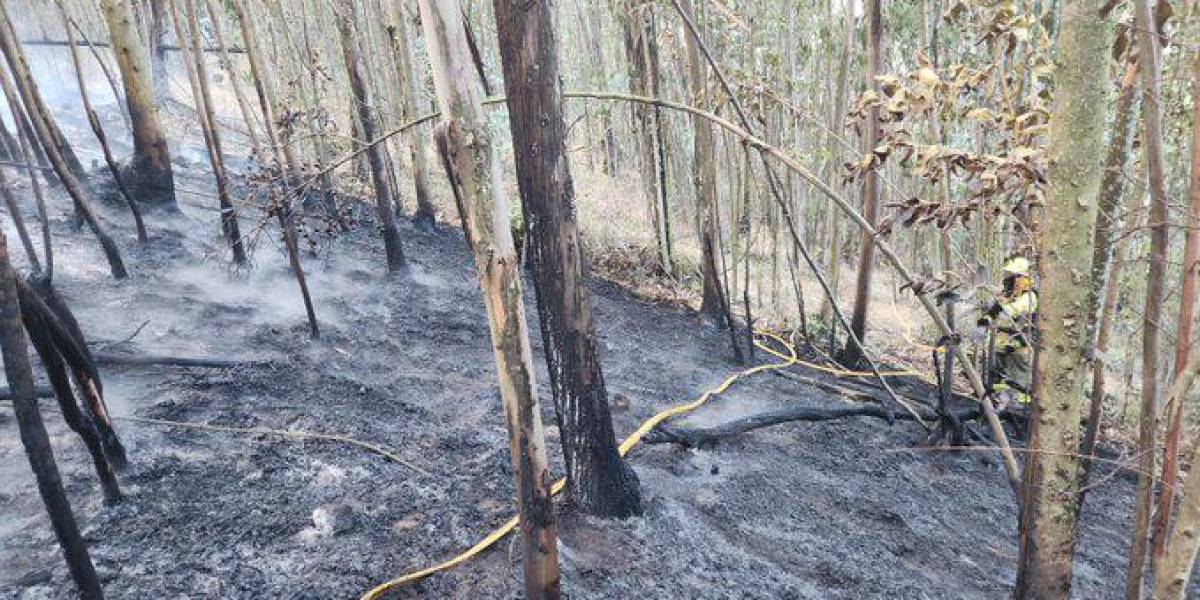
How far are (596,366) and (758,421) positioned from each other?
1850 mm

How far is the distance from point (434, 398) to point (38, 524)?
2060mm

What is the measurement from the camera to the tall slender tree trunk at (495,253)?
1743mm

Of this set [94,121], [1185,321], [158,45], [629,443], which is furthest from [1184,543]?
[158,45]

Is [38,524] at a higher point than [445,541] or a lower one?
higher

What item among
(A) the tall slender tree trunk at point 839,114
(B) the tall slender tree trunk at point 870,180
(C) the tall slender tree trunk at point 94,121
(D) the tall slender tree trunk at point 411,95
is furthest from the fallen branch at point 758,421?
(C) the tall slender tree trunk at point 94,121

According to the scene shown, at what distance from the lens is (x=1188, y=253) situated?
7.13ft

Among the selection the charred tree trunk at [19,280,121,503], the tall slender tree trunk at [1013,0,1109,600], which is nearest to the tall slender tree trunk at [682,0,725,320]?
the tall slender tree trunk at [1013,0,1109,600]

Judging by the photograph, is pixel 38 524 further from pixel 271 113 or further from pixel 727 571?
pixel 271 113

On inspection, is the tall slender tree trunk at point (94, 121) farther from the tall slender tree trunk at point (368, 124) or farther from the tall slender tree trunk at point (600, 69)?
the tall slender tree trunk at point (600, 69)

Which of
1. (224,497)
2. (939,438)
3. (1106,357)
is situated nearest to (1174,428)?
(1106,357)

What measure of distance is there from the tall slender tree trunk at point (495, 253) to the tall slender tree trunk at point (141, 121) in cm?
595

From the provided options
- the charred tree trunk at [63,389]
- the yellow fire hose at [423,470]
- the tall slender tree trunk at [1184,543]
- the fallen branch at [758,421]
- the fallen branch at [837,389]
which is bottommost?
the fallen branch at [837,389]

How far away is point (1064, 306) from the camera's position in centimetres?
202

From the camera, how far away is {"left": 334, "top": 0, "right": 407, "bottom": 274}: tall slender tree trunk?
5.77 m
